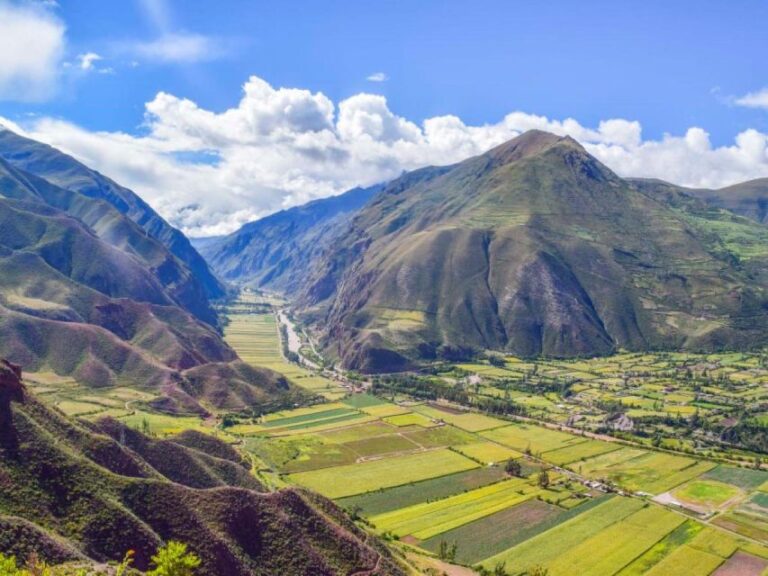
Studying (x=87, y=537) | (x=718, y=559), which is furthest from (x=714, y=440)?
(x=87, y=537)

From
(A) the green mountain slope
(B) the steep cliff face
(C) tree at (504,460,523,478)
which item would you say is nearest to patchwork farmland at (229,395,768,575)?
(C) tree at (504,460,523,478)

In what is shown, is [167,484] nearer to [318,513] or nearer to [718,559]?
[318,513]

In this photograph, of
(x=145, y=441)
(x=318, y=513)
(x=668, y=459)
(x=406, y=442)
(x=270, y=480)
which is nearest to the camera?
(x=318, y=513)

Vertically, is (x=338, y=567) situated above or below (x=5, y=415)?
below

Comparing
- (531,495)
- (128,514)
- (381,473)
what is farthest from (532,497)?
(128,514)

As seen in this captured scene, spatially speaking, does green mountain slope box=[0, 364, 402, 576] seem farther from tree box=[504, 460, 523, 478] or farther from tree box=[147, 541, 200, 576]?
tree box=[504, 460, 523, 478]

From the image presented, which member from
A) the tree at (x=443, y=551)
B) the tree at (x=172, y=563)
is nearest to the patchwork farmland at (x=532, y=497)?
the tree at (x=443, y=551)

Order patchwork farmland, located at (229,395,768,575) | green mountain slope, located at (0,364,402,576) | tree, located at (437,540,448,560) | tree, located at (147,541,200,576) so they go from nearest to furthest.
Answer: tree, located at (147,541,200,576), green mountain slope, located at (0,364,402,576), tree, located at (437,540,448,560), patchwork farmland, located at (229,395,768,575)
